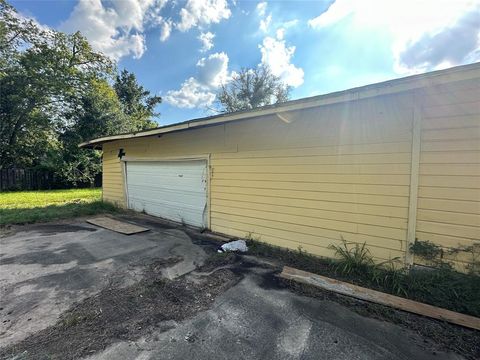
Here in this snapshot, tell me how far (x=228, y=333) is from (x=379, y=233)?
2475mm

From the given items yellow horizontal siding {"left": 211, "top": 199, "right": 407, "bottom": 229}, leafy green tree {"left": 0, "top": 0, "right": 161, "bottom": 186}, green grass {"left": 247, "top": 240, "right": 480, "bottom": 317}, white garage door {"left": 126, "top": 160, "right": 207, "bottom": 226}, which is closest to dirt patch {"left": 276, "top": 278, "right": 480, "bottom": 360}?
green grass {"left": 247, "top": 240, "right": 480, "bottom": 317}

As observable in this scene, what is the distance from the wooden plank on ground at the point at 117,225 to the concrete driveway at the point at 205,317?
1.29 m

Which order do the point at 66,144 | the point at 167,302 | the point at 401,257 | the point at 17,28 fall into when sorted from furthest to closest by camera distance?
the point at 66,144, the point at 17,28, the point at 401,257, the point at 167,302

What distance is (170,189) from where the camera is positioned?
628 cm

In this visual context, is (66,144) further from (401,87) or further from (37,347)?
(401,87)

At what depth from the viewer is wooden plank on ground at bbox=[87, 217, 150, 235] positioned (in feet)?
17.1

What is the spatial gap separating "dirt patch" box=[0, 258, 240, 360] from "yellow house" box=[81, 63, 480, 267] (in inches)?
68.1

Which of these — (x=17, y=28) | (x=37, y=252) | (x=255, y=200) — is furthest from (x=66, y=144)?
(x=255, y=200)

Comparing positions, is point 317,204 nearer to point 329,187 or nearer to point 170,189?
point 329,187

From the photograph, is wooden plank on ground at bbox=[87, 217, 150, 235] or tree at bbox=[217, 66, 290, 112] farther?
tree at bbox=[217, 66, 290, 112]

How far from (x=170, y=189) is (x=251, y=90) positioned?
14.8m

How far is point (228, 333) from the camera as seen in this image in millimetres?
2031

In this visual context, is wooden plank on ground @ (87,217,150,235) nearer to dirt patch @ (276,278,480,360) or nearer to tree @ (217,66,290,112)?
dirt patch @ (276,278,480,360)

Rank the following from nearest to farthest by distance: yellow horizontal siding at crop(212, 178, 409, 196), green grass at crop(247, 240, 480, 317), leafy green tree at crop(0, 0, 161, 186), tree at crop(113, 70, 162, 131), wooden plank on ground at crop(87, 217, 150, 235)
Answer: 1. green grass at crop(247, 240, 480, 317)
2. yellow horizontal siding at crop(212, 178, 409, 196)
3. wooden plank on ground at crop(87, 217, 150, 235)
4. leafy green tree at crop(0, 0, 161, 186)
5. tree at crop(113, 70, 162, 131)
